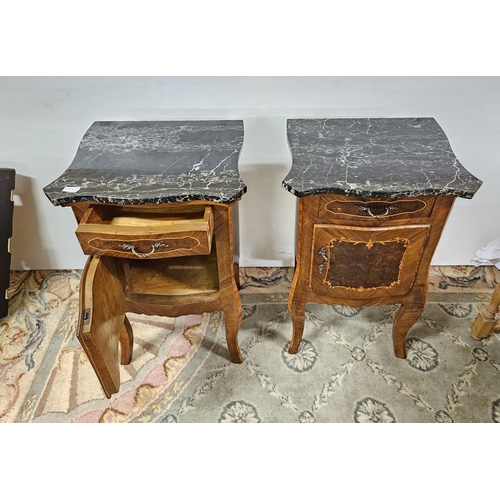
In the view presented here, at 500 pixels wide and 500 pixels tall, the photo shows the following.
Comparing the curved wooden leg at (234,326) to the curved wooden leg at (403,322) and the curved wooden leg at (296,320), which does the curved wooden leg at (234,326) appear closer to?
the curved wooden leg at (296,320)

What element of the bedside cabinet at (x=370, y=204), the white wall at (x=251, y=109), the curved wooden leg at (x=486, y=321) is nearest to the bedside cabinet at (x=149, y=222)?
the white wall at (x=251, y=109)

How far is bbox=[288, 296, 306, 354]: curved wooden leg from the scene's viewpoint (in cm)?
141

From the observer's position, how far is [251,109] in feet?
4.98

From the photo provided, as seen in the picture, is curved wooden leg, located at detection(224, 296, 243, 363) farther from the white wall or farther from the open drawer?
the white wall

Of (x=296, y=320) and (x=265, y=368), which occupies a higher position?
(x=296, y=320)

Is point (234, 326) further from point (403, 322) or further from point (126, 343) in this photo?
point (403, 322)

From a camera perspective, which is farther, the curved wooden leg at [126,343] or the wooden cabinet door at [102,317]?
the curved wooden leg at [126,343]

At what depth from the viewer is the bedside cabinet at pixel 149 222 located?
1034mm

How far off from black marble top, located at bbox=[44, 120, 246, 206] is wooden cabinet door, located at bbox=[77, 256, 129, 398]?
8.2 inches

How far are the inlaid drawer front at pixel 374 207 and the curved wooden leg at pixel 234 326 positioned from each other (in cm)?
44

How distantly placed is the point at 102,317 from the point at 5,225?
3.16 feet

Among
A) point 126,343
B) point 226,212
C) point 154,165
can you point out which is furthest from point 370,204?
point 126,343

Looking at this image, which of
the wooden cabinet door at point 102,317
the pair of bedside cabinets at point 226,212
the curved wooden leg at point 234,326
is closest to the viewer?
the wooden cabinet door at point 102,317

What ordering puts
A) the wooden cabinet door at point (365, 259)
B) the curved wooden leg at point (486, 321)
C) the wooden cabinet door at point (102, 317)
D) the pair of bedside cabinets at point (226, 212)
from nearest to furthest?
the wooden cabinet door at point (102, 317)
the pair of bedside cabinets at point (226, 212)
the wooden cabinet door at point (365, 259)
the curved wooden leg at point (486, 321)
